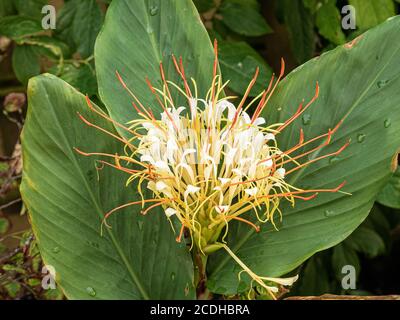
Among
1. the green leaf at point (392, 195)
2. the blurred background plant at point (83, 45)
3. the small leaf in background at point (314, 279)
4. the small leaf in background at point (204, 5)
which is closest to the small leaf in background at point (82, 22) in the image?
the blurred background plant at point (83, 45)

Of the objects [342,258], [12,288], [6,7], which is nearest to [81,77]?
[6,7]

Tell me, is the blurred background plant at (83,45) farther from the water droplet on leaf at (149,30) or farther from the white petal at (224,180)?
the white petal at (224,180)

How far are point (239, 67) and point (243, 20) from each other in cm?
14

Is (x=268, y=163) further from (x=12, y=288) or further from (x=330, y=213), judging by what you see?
(x=12, y=288)

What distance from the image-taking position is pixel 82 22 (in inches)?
30.0

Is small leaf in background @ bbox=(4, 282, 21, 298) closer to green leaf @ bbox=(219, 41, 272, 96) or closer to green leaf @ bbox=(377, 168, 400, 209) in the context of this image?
green leaf @ bbox=(219, 41, 272, 96)

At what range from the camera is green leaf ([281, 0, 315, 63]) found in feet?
2.96

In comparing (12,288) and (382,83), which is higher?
(382,83)

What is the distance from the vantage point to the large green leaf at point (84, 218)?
46 cm

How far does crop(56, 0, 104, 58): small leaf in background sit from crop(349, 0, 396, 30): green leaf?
1.15ft

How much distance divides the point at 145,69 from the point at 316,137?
6.9 inches
